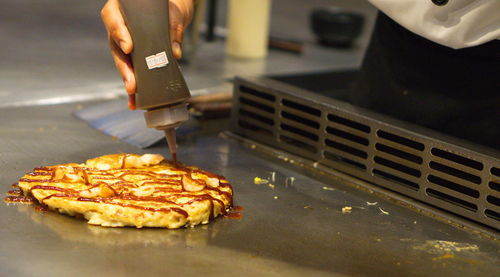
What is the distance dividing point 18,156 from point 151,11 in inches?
23.6

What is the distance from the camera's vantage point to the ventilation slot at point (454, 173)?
174cm

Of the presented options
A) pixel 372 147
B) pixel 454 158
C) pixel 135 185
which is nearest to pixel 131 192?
pixel 135 185

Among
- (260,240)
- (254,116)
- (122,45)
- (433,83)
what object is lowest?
(260,240)

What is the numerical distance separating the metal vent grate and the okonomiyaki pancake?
374 mm

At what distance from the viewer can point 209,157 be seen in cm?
205

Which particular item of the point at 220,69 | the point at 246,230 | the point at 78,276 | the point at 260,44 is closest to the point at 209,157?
the point at 246,230

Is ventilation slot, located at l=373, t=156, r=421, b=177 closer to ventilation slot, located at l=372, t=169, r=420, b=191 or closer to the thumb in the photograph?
ventilation slot, located at l=372, t=169, r=420, b=191

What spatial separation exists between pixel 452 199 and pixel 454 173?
0.10 m

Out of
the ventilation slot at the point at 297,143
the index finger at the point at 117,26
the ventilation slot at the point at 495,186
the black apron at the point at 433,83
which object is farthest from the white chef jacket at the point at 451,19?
the index finger at the point at 117,26

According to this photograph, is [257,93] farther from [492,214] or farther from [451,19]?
[492,214]

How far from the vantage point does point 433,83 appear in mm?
2072

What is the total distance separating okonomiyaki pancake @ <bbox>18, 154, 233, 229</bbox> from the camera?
1.52 meters

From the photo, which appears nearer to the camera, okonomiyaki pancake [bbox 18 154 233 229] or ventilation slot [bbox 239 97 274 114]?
okonomiyaki pancake [bbox 18 154 233 229]

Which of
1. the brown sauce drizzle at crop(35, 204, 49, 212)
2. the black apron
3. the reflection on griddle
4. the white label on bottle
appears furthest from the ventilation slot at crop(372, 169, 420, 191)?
the brown sauce drizzle at crop(35, 204, 49, 212)
